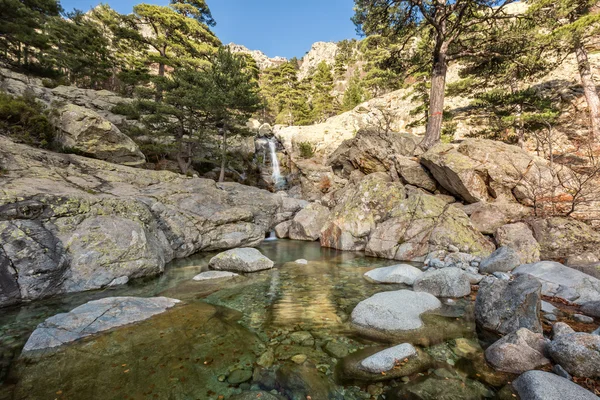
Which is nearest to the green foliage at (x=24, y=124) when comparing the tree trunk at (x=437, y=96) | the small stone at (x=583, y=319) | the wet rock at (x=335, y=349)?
the wet rock at (x=335, y=349)

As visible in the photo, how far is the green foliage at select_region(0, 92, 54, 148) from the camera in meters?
12.2

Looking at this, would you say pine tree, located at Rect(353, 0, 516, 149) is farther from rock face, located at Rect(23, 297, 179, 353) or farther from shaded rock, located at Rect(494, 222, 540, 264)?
rock face, located at Rect(23, 297, 179, 353)

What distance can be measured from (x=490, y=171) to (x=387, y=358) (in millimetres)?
11410

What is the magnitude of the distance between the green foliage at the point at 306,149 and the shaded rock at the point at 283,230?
1607 cm

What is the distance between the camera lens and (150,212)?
9.36 metres

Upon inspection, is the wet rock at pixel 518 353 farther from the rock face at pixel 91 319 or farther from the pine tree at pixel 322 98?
the pine tree at pixel 322 98

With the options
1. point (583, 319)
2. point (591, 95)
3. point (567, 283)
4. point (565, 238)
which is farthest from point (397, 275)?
point (591, 95)

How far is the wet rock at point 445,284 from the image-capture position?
245 inches

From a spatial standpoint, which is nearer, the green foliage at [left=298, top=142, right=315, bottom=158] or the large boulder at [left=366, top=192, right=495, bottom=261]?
the large boulder at [left=366, top=192, right=495, bottom=261]

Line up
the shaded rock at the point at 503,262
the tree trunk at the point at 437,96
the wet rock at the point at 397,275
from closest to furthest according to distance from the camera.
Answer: the wet rock at the point at 397,275 < the shaded rock at the point at 503,262 < the tree trunk at the point at 437,96

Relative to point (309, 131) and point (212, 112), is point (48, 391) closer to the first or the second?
point (212, 112)

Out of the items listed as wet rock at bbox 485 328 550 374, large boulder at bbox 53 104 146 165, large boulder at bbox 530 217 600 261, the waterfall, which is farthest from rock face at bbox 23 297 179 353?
the waterfall

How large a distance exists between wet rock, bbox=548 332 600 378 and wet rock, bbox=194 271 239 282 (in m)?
7.09

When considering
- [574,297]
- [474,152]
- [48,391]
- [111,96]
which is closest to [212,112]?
[111,96]
